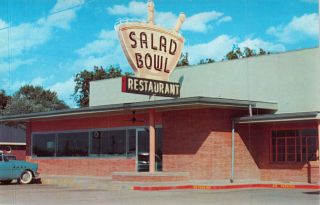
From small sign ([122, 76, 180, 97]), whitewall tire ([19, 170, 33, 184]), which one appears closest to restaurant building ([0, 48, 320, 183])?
small sign ([122, 76, 180, 97])

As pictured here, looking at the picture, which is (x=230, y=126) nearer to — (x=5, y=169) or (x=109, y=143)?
(x=109, y=143)

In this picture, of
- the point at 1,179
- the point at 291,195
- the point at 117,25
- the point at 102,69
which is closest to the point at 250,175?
the point at 291,195

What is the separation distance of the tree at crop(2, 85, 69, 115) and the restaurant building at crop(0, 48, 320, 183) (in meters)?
33.9

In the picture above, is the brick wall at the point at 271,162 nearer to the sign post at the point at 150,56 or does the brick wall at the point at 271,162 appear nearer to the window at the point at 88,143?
the sign post at the point at 150,56

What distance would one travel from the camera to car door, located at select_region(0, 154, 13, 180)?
26.1 meters

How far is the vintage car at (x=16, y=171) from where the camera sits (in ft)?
85.9

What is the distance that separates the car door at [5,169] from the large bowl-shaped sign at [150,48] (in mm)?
7498

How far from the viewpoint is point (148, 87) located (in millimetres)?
24453

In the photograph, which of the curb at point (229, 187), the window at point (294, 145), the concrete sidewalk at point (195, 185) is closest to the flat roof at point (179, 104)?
the window at point (294, 145)

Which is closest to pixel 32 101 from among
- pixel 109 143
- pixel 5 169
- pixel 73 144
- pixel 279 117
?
pixel 73 144

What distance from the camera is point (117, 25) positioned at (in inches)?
950

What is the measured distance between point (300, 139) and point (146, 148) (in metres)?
7.33

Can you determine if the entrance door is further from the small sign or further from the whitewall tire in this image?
the whitewall tire

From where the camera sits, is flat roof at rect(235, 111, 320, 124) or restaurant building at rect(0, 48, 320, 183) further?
restaurant building at rect(0, 48, 320, 183)
